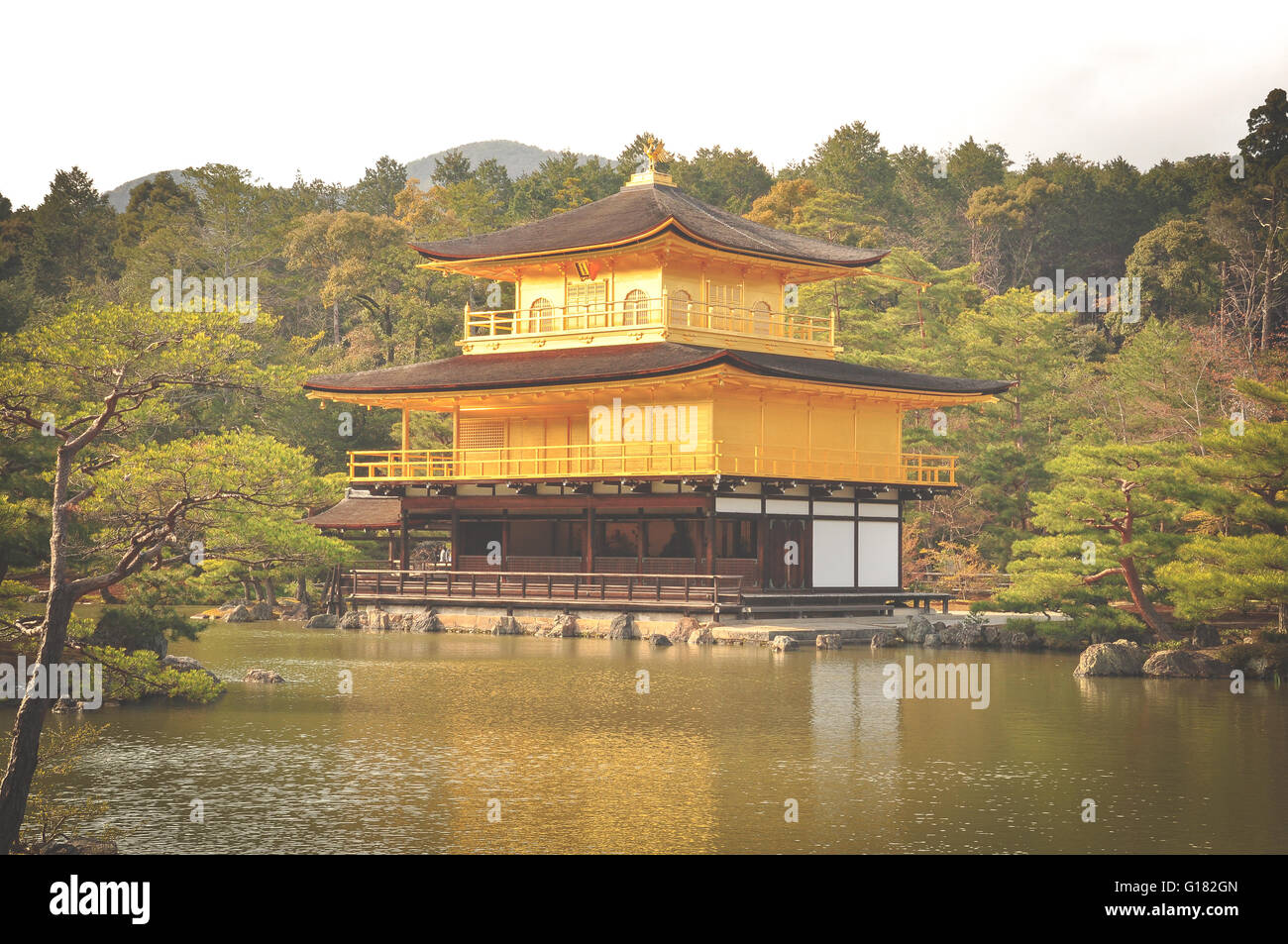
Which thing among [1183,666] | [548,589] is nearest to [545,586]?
[548,589]

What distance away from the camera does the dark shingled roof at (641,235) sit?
4569 cm

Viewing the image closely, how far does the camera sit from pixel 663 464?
41219 millimetres

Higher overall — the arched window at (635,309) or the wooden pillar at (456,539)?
the arched window at (635,309)

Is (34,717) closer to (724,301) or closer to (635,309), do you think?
(635,309)

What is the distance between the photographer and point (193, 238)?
239 ft

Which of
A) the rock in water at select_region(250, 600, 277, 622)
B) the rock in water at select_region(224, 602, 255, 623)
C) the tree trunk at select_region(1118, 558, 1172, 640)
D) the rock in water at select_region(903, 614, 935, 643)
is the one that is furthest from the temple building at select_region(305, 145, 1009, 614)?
the tree trunk at select_region(1118, 558, 1172, 640)

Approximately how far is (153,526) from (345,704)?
653 cm

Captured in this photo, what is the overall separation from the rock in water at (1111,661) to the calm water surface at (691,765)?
2.73 ft

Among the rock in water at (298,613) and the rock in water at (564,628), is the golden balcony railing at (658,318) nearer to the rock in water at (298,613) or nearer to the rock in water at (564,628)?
the rock in water at (564,628)

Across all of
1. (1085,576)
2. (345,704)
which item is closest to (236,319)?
(345,704)

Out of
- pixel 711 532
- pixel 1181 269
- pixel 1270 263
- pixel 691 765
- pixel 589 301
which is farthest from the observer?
pixel 1181 269

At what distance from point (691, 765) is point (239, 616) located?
104 feet

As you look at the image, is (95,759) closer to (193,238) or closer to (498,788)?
(498,788)

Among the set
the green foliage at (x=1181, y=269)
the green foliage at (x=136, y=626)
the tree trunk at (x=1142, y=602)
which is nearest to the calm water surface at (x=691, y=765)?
the green foliage at (x=136, y=626)
